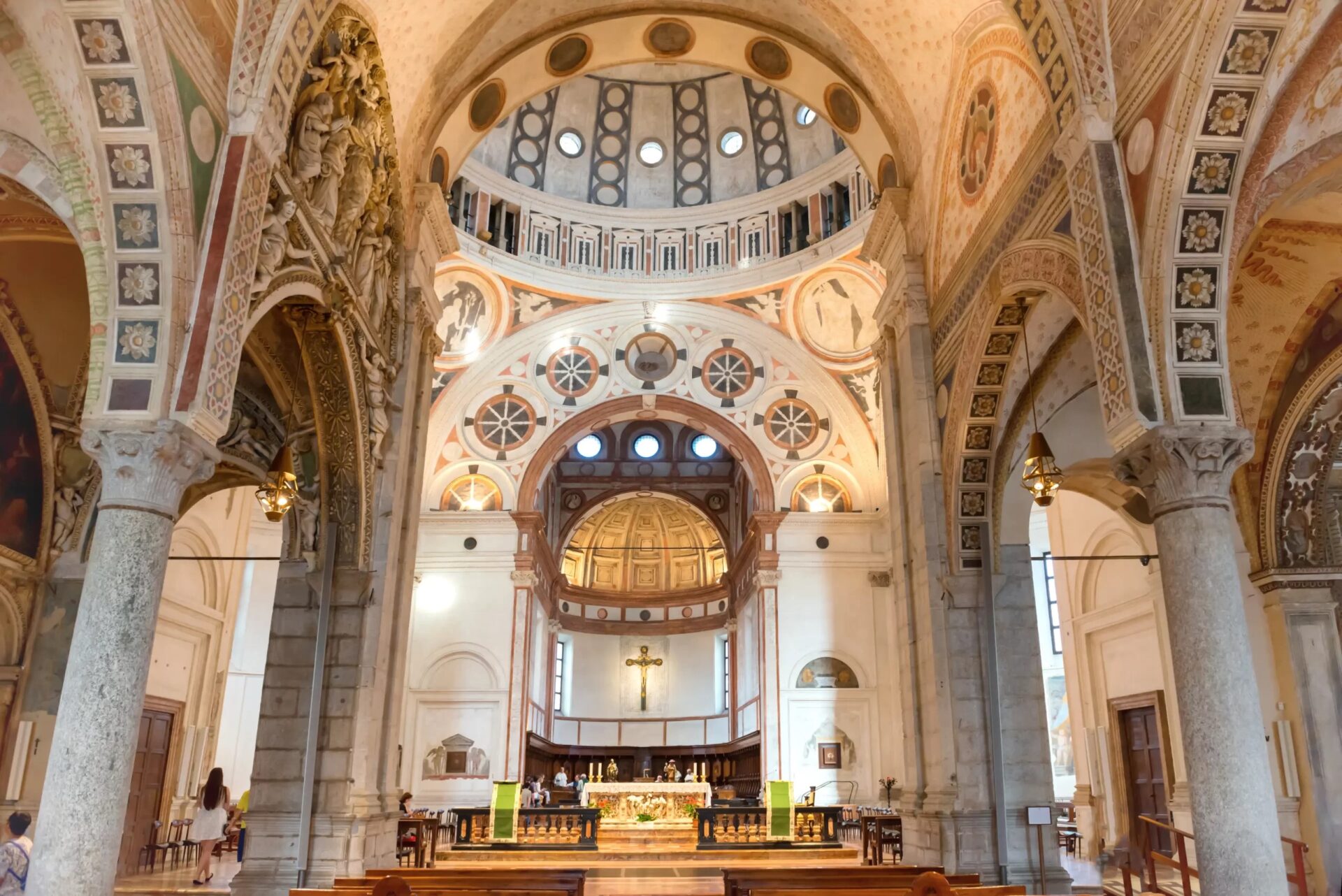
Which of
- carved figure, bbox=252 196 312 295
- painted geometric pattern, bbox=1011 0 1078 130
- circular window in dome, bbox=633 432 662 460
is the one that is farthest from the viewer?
circular window in dome, bbox=633 432 662 460

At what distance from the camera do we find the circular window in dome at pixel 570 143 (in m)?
23.8

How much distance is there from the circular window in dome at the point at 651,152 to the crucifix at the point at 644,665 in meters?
15.8

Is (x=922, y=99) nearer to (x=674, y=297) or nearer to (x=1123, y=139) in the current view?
(x=1123, y=139)

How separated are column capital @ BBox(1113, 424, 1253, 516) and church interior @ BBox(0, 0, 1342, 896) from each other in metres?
0.03

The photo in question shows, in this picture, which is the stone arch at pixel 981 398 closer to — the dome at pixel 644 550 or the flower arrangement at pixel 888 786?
the flower arrangement at pixel 888 786

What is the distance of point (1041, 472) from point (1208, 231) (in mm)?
2618

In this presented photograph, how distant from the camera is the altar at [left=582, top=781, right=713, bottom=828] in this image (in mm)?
19547

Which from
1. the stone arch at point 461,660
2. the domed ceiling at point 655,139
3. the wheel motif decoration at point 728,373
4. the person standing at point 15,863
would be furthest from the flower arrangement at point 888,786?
the person standing at point 15,863

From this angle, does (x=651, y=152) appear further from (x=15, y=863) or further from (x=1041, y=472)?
(x=15, y=863)

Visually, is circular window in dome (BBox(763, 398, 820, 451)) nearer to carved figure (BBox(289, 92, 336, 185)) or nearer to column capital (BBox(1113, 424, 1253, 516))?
carved figure (BBox(289, 92, 336, 185))

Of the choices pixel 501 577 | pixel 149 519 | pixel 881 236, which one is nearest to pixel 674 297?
pixel 501 577

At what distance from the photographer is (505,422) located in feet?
78.1

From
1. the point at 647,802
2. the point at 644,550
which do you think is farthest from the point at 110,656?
the point at 644,550

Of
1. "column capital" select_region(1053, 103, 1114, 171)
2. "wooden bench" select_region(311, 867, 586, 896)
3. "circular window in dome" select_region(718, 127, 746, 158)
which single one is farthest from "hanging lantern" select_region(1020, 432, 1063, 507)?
"circular window in dome" select_region(718, 127, 746, 158)
